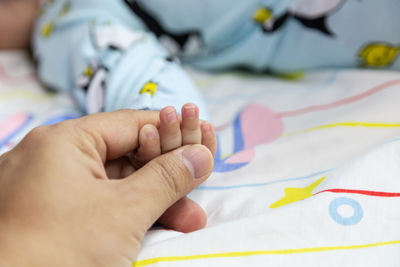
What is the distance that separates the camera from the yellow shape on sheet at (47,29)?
80cm

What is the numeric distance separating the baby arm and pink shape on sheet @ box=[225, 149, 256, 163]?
0.23ft

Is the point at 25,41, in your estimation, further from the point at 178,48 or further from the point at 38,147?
the point at 38,147

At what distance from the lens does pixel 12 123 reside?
658 mm

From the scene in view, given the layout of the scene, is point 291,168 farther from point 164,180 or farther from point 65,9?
point 65,9

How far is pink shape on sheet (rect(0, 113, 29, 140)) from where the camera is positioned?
2.06 feet

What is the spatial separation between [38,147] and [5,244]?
3.6 inches

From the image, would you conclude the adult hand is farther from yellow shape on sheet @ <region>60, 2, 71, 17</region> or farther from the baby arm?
yellow shape on sheet @ <region>60, 2, 71, 17</region>

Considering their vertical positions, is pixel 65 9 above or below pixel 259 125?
above

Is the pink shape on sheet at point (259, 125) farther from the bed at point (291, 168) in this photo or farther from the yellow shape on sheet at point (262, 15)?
the yellow shape on sheet at point (262, 15)

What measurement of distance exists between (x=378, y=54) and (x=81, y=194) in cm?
57

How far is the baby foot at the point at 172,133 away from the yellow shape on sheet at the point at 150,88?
12 centimetres

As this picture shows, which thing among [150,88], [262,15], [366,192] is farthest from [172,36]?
[366,192]

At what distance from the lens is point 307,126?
23.0 inches


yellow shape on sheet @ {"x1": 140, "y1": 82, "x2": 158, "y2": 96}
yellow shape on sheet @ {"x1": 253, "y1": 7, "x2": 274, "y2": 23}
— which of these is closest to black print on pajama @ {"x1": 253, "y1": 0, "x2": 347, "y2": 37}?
yellow shape on sheet @ {"x1": 253, "y1": 7, "x2": 274, "y2": 23}
